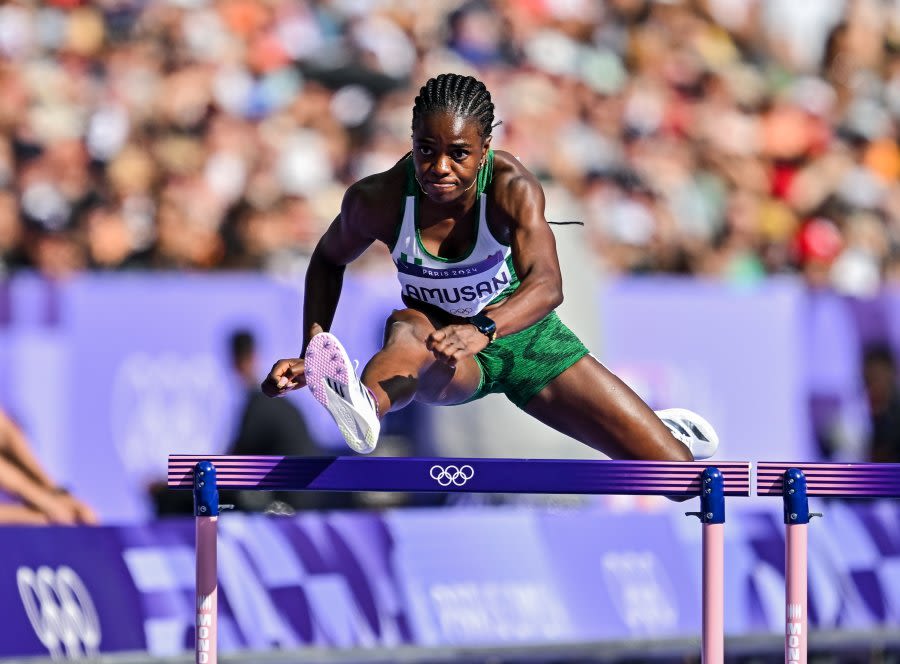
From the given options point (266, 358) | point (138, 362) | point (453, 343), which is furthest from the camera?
point (266, 358)

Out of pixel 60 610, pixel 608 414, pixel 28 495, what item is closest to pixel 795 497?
pixel 608 414

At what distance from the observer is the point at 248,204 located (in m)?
11.2

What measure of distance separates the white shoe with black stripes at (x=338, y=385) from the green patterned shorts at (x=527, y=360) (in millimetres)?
867

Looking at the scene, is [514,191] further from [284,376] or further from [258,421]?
[258,421]

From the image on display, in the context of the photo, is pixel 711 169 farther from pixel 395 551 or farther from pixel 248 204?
pixel 395 551

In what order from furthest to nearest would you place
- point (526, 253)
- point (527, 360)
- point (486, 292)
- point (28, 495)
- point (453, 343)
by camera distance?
point (28, 495) < point (527, 360) < point (486, 292) < point (526, 253) < point (453, 343)

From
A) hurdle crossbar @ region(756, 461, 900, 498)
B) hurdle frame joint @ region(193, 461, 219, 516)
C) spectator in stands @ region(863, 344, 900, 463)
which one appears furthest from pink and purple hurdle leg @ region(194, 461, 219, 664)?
spectator in stands @ region(863, 344, 900, 463)

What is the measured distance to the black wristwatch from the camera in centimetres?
530

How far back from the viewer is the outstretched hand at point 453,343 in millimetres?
5102

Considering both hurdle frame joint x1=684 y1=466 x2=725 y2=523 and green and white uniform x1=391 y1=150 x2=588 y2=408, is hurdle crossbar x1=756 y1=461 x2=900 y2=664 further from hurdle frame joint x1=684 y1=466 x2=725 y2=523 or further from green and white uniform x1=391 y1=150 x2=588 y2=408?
green and white uniform x1=391 y1=150 x2=588 y2=408

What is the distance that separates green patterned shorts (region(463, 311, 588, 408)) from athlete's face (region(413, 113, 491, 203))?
0.75 metres

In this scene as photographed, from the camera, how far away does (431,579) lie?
851 centimetres

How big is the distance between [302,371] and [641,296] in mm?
5211

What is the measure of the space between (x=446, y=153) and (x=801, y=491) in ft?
5.22
